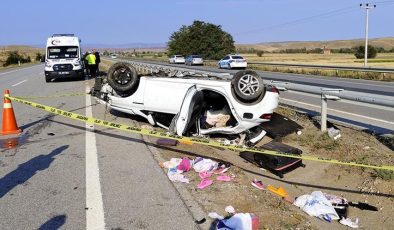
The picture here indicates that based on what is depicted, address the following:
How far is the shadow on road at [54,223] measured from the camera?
157 inches

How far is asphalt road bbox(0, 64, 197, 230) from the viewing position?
13.7 feet

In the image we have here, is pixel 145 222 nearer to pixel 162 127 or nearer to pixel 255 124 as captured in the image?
pixel 255 124

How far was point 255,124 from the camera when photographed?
304 inches

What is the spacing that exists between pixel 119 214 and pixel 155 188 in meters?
0.84

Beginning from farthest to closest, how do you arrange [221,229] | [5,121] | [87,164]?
[5,121] < [87,164] < [221,229]

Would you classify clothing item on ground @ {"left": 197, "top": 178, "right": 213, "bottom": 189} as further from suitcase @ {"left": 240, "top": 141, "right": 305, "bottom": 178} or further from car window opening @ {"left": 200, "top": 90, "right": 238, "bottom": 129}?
car window opening @ {"left": 200, "top": 90, "right": 238, "bottom": 129}

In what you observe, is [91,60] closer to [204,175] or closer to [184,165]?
[184,165]

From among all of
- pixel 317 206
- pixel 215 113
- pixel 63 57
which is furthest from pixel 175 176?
pixel 63 57

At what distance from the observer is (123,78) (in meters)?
8.85

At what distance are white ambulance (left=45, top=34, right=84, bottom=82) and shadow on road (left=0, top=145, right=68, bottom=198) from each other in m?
17.1

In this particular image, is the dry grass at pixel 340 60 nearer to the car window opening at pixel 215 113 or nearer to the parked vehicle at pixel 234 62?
the parked vehicle at pixel 234 62

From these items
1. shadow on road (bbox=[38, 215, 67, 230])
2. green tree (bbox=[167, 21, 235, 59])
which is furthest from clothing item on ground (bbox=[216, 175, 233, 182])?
green tree (bbox=[167, 21, 235, 59])

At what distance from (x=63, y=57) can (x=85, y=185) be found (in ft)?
65.4

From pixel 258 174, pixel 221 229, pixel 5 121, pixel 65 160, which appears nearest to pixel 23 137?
pixel 5 121
